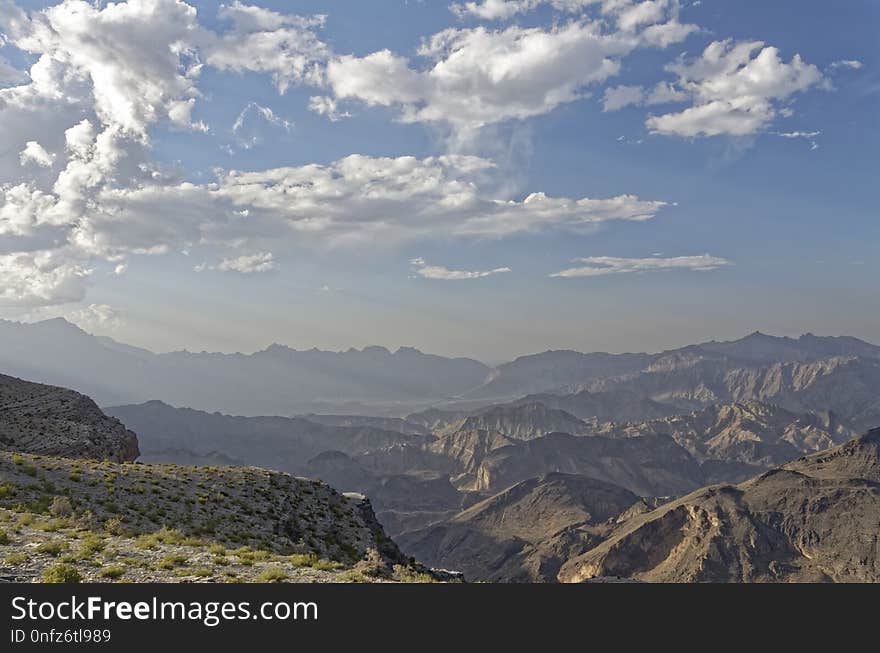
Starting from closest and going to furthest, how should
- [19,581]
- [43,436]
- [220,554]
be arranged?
1. [19,581]
2. [220,554]
3. [43,436]

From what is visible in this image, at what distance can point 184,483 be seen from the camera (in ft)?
124

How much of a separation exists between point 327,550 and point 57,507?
552 inches

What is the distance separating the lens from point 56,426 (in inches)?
2384

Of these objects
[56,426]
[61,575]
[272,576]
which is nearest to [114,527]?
[61,575]

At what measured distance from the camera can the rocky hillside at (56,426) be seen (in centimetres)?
5369

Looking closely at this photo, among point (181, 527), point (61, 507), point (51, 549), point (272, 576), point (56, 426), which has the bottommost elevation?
point (181, 527)

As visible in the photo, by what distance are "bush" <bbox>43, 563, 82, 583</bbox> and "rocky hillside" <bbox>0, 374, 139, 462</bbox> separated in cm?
4211

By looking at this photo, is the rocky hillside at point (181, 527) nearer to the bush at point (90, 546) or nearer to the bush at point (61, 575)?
the bush at point (90, 546)

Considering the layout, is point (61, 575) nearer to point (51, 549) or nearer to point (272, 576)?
point (51, 549)

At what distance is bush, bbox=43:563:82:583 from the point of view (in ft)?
52.0

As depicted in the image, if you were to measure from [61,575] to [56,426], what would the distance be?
5392cm
